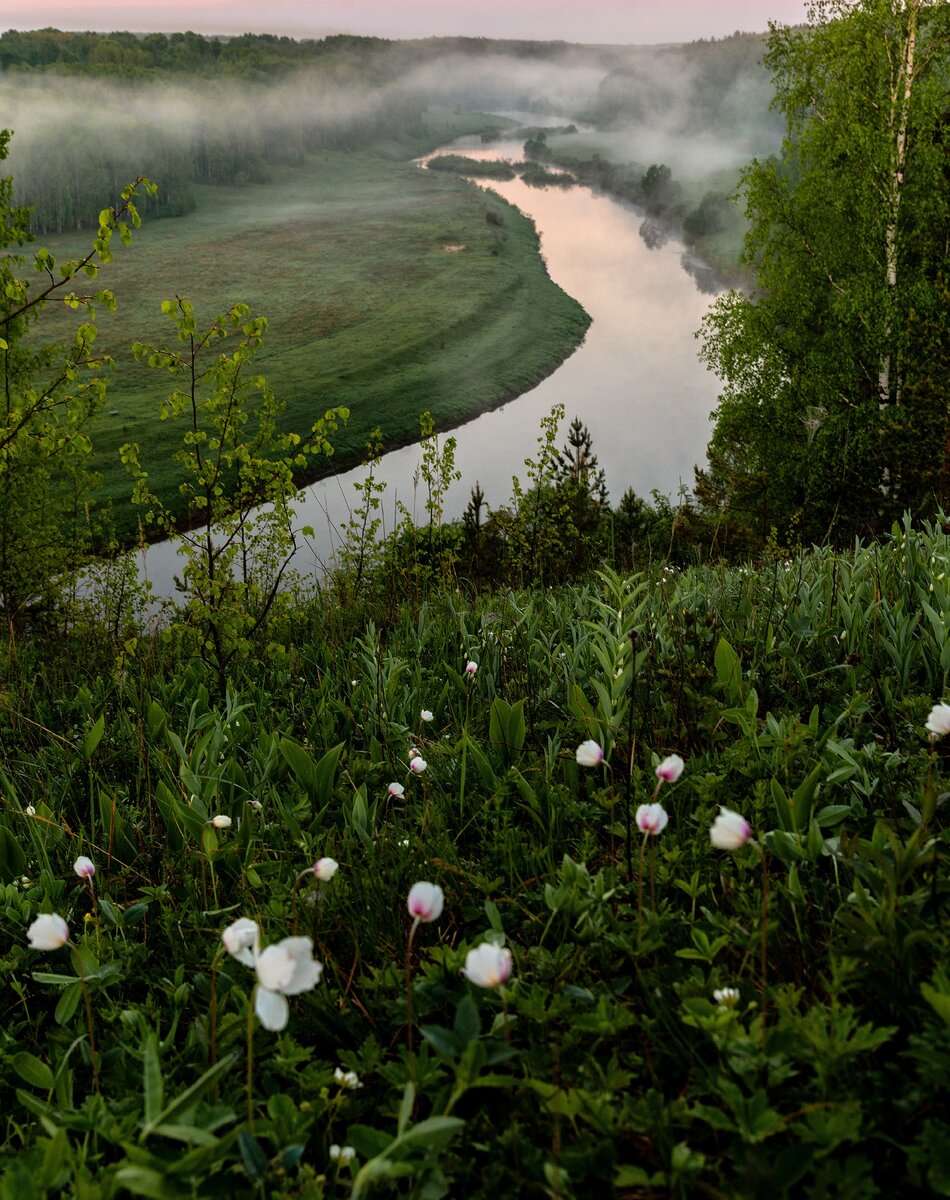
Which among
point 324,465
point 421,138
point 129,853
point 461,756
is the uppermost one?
point 421,138

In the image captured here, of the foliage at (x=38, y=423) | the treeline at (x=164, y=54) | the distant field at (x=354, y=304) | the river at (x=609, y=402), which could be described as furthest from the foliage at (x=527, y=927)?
the treeline at (x=164, y=54)

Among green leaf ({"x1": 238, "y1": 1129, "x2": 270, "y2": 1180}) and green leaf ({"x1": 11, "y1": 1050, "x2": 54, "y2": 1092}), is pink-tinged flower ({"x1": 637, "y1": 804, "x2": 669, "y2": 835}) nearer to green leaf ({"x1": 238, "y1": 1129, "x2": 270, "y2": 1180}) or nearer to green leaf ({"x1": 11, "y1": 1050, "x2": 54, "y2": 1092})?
green leaf ({"x1": 238, "y1": 1129, "x2": 270, "y2": 1180})

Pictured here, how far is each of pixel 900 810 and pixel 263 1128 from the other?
1.67 metres

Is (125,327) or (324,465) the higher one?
(125,327)

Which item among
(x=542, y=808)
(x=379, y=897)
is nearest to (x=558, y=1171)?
(x=379, y=897)

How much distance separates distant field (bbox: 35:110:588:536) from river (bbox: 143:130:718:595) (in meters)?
1.59

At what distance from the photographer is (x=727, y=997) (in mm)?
1396

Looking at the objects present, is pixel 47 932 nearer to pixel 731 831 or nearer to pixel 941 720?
pixel 731 831

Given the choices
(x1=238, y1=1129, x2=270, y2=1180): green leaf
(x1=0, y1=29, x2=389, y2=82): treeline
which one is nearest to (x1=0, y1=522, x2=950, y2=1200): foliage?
(x1=238, y1=1129, x2=270, y2=1180): green leaf

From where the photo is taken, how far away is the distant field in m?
37.3

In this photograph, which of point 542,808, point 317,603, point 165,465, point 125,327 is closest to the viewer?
point 542,808

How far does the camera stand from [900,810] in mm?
2143

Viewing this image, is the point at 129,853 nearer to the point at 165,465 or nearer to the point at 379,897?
the point at 379,897

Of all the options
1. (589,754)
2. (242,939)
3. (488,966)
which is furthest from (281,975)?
(589,754)
